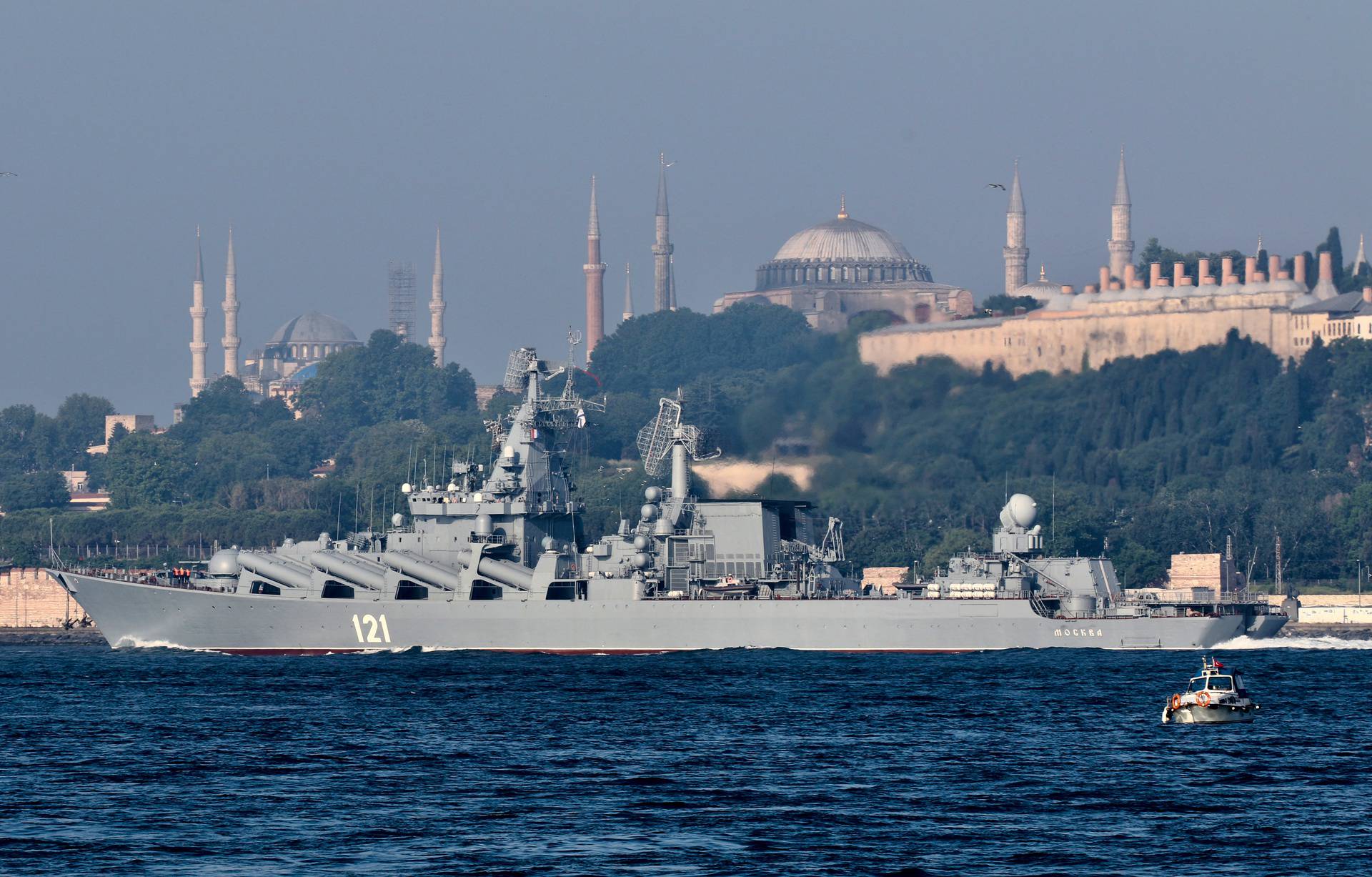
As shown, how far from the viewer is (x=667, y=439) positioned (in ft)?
251

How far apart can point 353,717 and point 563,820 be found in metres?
15.2

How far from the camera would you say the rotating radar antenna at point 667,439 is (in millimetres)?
76062

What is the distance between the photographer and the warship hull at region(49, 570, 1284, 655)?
227 ft

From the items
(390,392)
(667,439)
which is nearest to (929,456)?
(667,439)

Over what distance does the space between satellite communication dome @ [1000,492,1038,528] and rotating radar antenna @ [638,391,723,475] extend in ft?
32.7

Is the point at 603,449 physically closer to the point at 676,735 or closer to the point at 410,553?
the point at 410,553

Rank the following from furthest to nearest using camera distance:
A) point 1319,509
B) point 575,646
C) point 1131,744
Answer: point 1319,509 < point 575,646 < point 1131,744

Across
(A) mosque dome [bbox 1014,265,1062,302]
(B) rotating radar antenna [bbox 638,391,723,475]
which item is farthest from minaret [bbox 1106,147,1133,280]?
(B) rotating radar antenna [bbox 638,391,723,475]

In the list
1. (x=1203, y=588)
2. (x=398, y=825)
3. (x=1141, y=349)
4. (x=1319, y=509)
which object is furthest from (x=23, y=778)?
(x=1141, y=349)

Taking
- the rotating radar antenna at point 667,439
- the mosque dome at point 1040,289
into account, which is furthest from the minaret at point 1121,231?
the rotating radar antenna at point 667,439

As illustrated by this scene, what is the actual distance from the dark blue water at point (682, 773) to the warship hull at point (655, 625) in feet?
15.2

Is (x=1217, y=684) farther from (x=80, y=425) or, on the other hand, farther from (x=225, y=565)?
(x=80, y=425)

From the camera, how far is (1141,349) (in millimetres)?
144875

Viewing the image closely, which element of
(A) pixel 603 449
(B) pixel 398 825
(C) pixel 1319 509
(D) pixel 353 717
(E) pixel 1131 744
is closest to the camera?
(B) pixel 398 825
